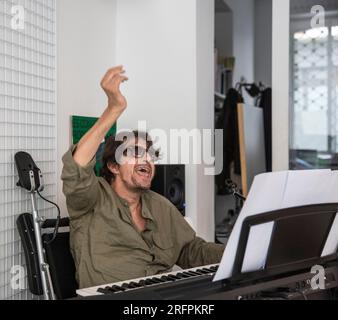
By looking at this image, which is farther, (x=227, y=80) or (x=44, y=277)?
(x=227, y=80)

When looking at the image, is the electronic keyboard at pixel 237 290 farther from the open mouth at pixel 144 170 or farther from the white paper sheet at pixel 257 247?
the open mouth at pixel 144 170

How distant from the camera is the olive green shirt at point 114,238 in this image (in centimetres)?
191

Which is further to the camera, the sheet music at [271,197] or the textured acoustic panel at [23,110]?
the textured acoustic panel at [23,110]

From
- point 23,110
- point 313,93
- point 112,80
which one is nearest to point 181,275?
point 112,80

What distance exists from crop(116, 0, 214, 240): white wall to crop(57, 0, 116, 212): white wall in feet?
0.48

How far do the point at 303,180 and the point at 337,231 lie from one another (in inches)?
11.2

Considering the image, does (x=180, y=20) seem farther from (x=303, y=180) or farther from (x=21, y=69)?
(x=303, y=180)

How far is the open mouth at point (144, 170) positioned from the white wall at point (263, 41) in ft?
13.4

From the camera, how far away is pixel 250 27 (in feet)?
19.3

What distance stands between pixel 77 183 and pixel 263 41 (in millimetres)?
4645

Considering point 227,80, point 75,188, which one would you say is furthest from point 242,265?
point 227,80

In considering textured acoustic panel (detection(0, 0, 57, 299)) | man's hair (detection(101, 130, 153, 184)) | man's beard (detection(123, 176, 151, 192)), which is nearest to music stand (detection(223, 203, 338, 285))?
man's beard (detection(123, 176, 151, 192))

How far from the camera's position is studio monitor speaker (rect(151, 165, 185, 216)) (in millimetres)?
2811

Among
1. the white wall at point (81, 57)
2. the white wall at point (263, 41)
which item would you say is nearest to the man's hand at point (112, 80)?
the white wall at point (81, 57)
